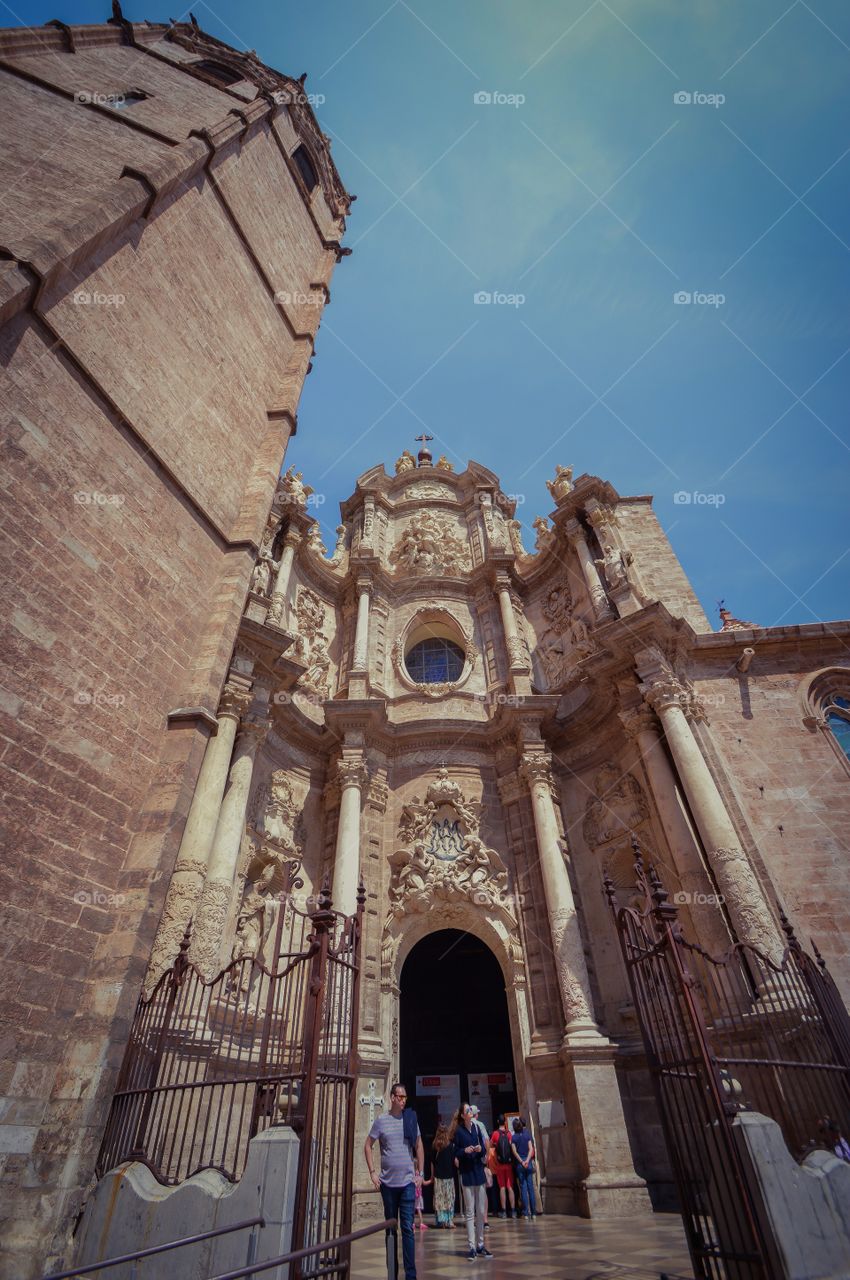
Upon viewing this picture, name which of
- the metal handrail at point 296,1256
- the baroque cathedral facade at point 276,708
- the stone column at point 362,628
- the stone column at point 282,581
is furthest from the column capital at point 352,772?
the metal handrail at point 296,1256

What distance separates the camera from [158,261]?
1034cm

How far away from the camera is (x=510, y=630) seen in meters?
15.9

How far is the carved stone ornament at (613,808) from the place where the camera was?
12195mm

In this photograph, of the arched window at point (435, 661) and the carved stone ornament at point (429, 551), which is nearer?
the arched window at point (435, 661)

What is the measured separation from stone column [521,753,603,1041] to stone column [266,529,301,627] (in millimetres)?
6009

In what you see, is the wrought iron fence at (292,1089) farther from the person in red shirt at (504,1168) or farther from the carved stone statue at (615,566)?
the carved stone statue at (615,566)

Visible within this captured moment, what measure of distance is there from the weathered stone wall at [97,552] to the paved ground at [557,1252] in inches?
127

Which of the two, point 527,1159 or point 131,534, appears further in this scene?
point 527,1159

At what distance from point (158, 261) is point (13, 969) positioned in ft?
33.2

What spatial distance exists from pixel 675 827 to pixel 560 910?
2531 mm

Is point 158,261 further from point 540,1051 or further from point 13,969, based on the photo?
point 540,1051

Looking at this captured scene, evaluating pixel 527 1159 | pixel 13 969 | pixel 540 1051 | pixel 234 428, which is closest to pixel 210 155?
pixel 234 428

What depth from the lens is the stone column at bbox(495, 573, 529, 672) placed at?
15188 millimetres

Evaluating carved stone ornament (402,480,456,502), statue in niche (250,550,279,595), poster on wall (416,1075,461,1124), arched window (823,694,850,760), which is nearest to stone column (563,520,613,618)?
arched window (823,694,850,760)
